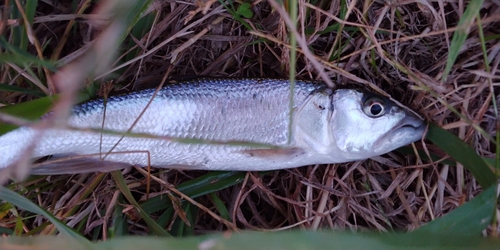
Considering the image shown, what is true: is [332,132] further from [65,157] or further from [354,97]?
[65,157]

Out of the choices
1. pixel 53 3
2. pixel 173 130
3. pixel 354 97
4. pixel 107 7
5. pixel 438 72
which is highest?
pixel 53 3

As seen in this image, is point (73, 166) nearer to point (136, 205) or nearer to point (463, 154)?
point (136, 205)

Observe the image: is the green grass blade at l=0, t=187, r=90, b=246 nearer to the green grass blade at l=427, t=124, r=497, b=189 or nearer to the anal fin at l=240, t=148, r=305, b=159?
the anal fin at l=240, t=148, r=305, b=159

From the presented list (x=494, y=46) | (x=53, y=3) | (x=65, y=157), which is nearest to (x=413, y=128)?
(x=494, y=46)

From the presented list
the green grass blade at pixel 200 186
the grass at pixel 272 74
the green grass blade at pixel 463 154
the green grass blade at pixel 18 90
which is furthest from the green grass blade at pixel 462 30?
the green grass blade at pixel 18 90

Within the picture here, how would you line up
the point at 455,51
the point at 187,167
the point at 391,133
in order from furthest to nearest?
the point at 187,167, the point at 391,133, the point at 455,51

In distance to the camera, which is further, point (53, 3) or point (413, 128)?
point (53, 3)

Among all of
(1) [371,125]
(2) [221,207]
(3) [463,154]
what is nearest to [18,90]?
(2) [221,207]
